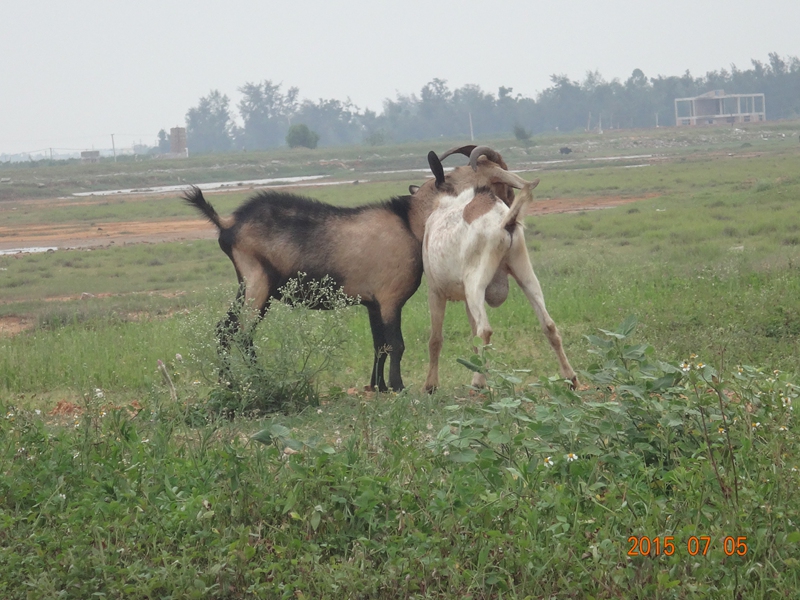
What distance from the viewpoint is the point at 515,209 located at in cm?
682

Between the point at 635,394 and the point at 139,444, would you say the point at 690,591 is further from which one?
the point at 139,444

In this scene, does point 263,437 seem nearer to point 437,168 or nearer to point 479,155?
point 437,168

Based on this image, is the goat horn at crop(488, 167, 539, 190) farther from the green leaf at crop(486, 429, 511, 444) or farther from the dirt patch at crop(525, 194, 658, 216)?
the dirt patch at crop(525, 194, 658, 216)

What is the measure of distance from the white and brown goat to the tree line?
102 meters

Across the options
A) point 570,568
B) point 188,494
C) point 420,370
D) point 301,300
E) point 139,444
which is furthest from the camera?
point 420,370

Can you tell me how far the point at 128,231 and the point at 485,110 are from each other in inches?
3713

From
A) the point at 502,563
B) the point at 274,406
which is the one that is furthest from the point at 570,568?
the point at 274,406

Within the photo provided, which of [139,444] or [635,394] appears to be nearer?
[635,394]

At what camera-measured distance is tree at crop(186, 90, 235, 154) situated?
430ft

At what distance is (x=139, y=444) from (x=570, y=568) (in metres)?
2.32

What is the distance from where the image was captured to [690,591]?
11.4ft

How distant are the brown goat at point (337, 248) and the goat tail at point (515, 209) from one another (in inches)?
25.3

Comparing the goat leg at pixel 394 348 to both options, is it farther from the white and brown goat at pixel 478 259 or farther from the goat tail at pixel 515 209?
the goat tail at pixel 515 209

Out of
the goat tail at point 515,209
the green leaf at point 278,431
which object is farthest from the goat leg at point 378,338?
the green leaf at point 278,431
